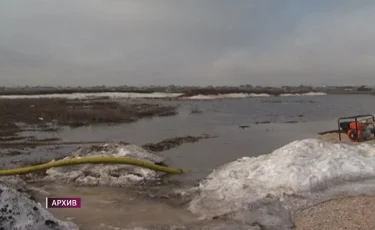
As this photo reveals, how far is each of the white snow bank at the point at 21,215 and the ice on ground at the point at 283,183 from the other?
3.81 metres

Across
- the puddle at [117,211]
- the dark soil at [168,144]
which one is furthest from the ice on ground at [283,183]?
the dark soil at [168,144]

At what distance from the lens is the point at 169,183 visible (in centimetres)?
1322

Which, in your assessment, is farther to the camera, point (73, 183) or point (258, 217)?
point (73, 183)

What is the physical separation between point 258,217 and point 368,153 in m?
7.16

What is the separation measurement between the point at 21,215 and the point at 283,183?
7.17 m

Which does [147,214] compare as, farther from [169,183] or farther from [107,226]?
[169,183]

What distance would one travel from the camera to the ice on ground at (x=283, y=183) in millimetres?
9454

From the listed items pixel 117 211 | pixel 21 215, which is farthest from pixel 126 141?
pixel 21 215

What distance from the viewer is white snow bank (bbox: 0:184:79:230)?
6538 millimetres

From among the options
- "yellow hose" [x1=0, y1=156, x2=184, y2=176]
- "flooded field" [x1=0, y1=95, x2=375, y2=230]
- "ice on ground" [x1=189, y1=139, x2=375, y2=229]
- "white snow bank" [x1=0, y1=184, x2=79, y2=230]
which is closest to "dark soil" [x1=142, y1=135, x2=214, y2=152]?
"flooded field" [x1=0, y1=95, x2=375, y2=230]

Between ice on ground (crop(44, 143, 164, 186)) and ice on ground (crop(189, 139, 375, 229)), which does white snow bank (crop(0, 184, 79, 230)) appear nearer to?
ice on ground (crop(189, 139, 375, 229))

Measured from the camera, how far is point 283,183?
36.3ft

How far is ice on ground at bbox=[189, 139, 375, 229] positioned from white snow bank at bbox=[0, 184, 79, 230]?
12.5 ft

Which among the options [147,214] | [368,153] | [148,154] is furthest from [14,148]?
[368,153]
